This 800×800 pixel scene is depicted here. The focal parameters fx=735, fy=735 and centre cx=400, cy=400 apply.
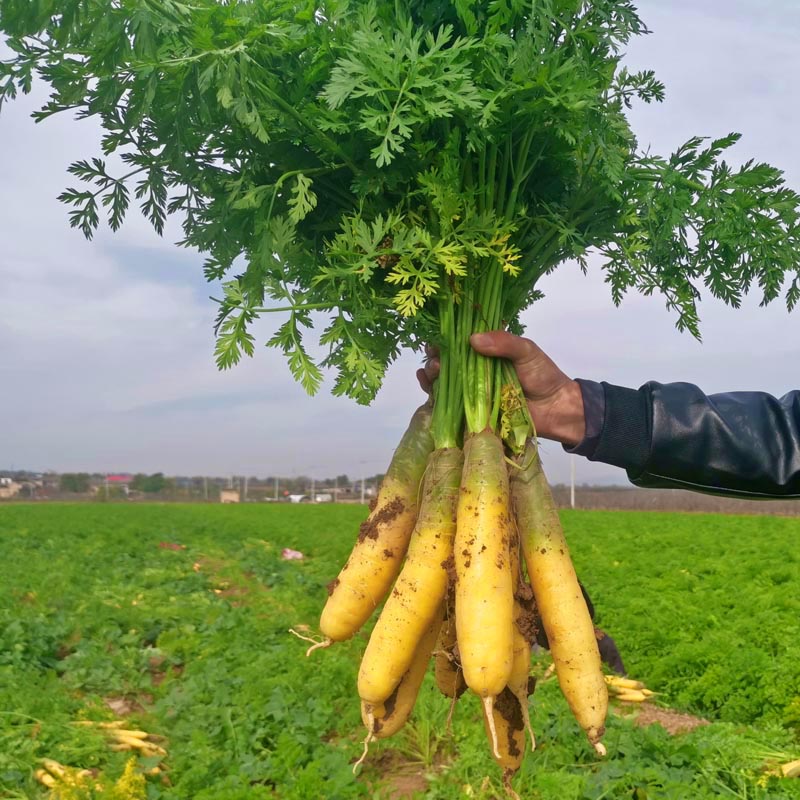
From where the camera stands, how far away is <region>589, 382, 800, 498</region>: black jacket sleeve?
9.62ft

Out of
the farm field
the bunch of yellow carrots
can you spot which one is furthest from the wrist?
the farm field

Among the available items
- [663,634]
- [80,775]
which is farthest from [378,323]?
[663,634]

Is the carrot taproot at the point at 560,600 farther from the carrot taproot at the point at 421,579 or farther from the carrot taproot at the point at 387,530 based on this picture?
the carrot taproot at the point at 387,530

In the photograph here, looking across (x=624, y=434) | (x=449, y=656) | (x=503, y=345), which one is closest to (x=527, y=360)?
(x=503, y=345)

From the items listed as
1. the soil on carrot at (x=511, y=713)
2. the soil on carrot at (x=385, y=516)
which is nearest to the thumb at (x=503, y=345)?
the soil on carrot at (x=385, y=516)

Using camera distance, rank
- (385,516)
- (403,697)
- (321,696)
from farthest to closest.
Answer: (321,696) → (403,697) → (385,516)

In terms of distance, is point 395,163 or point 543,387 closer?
point 395,163

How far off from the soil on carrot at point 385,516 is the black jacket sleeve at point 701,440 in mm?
801

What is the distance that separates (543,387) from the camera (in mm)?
2875

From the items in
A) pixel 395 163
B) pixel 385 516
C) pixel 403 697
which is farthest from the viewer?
pixel 403 697

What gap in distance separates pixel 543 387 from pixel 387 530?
32.3 inches

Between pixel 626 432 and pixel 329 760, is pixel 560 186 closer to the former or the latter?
pixel 626 432

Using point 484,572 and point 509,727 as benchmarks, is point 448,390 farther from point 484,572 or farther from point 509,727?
point 509,727

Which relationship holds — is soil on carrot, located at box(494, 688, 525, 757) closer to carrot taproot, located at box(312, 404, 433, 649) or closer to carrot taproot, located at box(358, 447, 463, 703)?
carrot taproot, located at box(358, 447, 463, 703)
